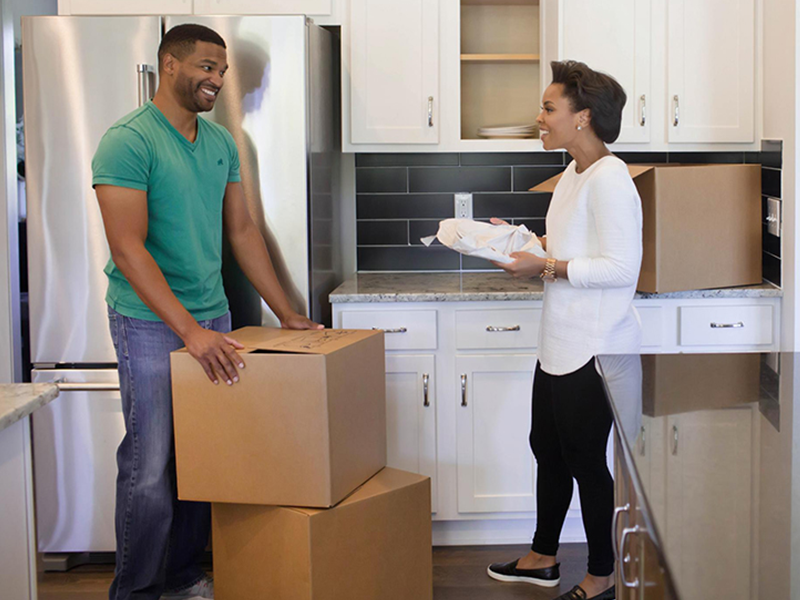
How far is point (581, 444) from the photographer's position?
2.25 m

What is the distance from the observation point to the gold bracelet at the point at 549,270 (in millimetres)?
2184

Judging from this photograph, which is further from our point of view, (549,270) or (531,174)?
(531,174)

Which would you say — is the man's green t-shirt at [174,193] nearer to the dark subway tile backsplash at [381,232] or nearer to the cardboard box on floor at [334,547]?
the cardboard box on floor at [334,547]

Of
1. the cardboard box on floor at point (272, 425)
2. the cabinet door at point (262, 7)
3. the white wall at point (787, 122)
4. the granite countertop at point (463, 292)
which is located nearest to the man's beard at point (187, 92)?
the cardboard box on floor at point (272, 425)

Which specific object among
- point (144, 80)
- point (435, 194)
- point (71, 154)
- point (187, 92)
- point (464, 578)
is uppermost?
point (144, 80)

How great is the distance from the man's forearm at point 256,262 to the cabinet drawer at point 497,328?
2.01 ft

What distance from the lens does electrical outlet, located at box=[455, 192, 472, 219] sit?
3.36 meters

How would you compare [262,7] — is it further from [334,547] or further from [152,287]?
[334,547]

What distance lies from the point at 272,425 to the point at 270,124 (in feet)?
3.55

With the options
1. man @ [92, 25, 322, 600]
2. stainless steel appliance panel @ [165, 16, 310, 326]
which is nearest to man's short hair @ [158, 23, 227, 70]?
man @ [92, 25, 322, 600]

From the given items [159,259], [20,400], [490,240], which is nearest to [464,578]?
[490,240]

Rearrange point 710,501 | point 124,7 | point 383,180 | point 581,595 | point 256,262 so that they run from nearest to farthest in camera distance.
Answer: point 710,501 → point 581,595 → point 256,262 → point 124,7 → point 383,180

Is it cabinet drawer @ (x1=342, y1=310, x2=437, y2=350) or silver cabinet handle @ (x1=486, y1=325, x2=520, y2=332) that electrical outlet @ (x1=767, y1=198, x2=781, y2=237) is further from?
cabinet drawer @ (x1=342, y1=310, x2=437, y2=350)

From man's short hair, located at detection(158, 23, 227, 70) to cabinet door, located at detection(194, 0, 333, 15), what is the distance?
0.84 metres
